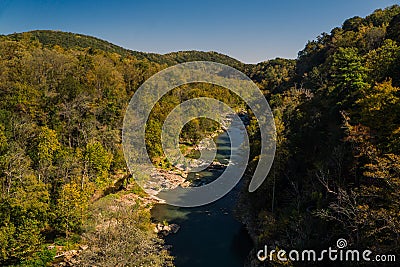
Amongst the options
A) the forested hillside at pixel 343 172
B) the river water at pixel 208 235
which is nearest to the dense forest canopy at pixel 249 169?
the forested hillside at pixel 343 172

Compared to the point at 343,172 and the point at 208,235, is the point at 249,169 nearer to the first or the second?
the point at 208,235

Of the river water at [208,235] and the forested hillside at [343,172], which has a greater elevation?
the forested hillside at [343,172]

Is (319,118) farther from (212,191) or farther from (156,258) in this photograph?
(156,258)

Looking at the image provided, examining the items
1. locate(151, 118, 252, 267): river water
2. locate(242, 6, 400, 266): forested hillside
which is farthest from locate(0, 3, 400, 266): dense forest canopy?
locate(151, 118, 252, 267): river water

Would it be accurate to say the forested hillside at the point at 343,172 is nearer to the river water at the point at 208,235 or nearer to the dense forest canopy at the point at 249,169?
the dense forest canopy at the point at 249,169

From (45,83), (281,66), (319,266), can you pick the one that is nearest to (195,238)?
(319,266)

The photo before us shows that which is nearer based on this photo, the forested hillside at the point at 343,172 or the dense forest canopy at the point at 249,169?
the forested hillside at the point at 343,172
